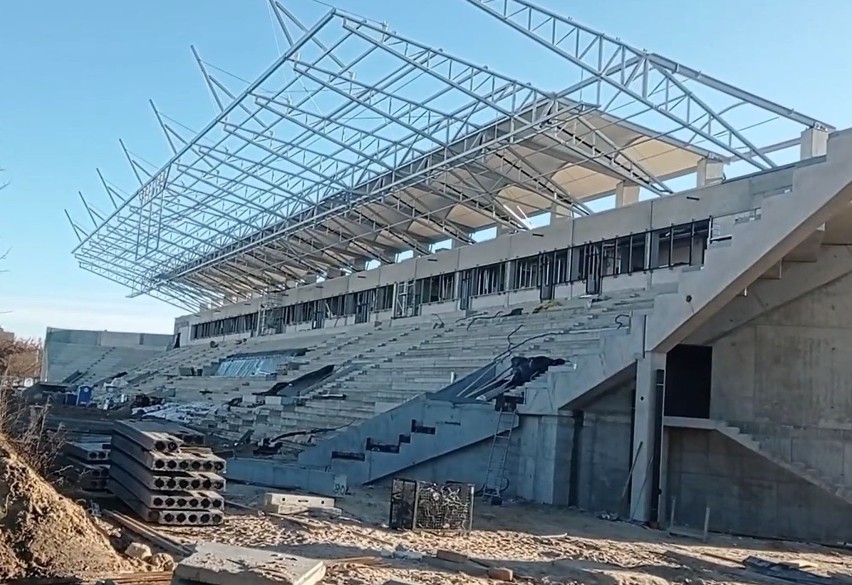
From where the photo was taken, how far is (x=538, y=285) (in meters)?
29.8

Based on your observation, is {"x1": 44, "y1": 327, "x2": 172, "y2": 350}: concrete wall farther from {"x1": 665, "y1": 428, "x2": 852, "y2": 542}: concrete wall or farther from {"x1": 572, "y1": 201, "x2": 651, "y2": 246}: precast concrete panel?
{"x1": 665, "y1": 428, "x2": 852, "y2": 542}: concrete wall

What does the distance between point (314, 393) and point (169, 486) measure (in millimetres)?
15167

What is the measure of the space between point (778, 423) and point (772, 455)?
0.98 meters

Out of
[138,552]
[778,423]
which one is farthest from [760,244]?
[138,552]

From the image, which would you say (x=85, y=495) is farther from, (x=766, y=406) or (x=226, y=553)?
(x=766, y=406)

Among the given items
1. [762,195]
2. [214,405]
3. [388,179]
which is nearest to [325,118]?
[388,179]

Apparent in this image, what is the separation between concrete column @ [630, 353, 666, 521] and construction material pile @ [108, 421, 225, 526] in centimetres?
749

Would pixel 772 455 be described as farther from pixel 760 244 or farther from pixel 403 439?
pixel 403 439

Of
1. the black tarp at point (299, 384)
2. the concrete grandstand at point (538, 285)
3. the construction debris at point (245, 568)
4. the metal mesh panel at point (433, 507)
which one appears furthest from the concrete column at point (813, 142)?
the construction debris at point (245, 568)

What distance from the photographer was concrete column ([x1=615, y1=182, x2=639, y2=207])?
28.9 m

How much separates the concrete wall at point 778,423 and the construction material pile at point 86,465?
9.85m

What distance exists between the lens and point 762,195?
20781 millimetres

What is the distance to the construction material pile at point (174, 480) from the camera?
10.9 m

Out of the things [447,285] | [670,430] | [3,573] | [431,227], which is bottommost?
[3,573]
